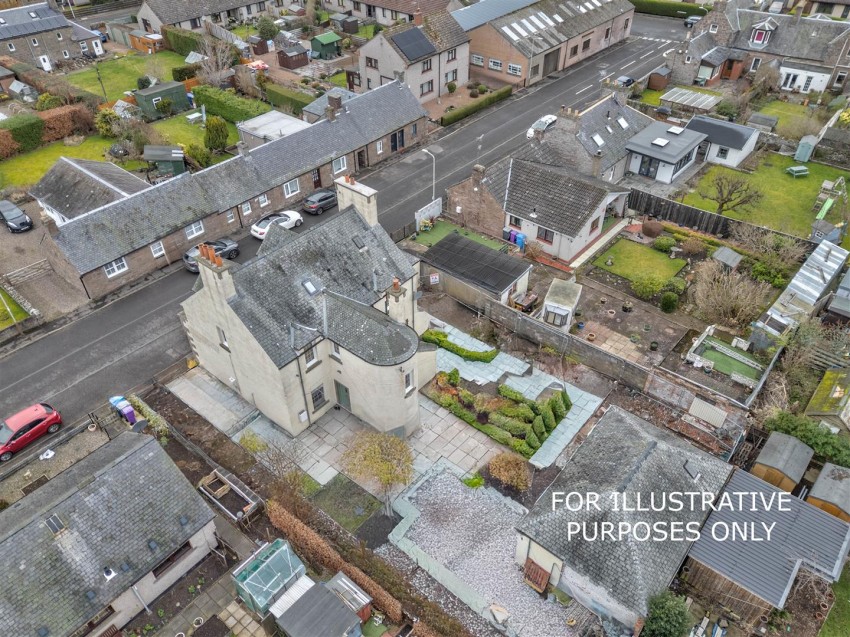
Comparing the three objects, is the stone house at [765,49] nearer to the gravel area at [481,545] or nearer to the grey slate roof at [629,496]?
the grey slate roof at [629,496]

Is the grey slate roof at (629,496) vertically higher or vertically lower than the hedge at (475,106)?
higher

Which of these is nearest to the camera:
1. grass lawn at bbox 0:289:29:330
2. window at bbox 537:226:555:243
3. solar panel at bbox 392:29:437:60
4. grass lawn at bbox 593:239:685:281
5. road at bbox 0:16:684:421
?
road at bbox 0:16:684:421

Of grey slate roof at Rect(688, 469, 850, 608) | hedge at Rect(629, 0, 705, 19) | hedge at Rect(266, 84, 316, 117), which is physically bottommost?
grey slate roof at Rect(688, 469, 850, 608)

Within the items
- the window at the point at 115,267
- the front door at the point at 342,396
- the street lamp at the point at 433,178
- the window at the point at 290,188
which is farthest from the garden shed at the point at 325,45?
the front door at the point at 342,396

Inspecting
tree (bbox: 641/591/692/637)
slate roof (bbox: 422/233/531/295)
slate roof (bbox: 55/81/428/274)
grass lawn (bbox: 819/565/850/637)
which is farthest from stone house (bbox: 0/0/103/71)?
grass lawn (bbox: 819/565/850/637)

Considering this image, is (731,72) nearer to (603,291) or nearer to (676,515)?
(603,291)

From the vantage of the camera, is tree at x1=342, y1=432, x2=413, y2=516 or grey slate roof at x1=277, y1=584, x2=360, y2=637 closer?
grey slate roof at x1=277, y1=584, x2=360, y2=637

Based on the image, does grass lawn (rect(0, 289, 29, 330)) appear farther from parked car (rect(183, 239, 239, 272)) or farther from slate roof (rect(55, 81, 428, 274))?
parked car (rect(183, 239, 239, 272))

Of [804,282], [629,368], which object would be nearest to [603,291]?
[629,368]
